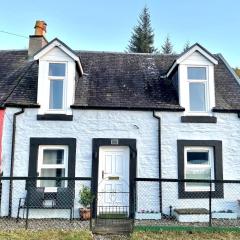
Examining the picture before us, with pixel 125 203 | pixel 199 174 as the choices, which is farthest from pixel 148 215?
pixel 199 174

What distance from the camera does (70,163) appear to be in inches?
460

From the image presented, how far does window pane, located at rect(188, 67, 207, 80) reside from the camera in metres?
12.8

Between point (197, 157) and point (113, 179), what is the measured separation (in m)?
3.36

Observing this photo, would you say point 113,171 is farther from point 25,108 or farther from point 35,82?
point 35,82

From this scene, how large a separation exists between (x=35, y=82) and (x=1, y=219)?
544 cm

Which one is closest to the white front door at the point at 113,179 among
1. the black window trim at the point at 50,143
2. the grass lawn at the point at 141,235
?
the black window trim at the point at 50,143

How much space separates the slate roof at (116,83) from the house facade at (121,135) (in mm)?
73

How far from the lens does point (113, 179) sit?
11883 millimetres

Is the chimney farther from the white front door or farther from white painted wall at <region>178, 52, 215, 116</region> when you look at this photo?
white painted wall at <region>178, 52, 215, 116</region>

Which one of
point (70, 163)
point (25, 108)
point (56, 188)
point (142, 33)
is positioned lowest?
point (56, 188)

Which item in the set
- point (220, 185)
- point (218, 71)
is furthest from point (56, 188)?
point (218, 71)

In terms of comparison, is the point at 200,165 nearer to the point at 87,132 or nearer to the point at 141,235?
the point at 87,132

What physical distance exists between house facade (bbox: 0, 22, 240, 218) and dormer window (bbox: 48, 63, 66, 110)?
0.12ft

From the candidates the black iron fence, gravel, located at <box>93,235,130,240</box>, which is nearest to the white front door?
the black iron fence
